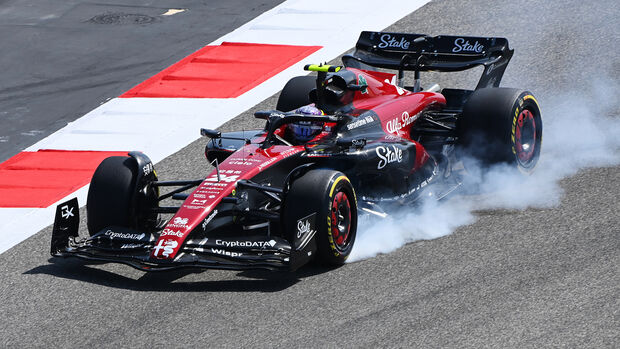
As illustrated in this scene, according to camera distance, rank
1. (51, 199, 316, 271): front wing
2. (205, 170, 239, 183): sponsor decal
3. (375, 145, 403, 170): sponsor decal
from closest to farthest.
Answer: (51, 199, 316, 271): front wing
(205, 170, 239, 183): sponsor decal
(375, 145, 403, 170): sponsor decal

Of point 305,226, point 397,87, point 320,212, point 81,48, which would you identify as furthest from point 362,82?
point 81,48

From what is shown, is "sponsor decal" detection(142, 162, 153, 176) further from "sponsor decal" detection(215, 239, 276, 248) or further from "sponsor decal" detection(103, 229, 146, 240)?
"sponsor decal" detection(215, 239, 276, 248)

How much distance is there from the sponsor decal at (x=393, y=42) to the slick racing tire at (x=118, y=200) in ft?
12.1

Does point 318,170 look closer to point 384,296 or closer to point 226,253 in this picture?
point 226,253

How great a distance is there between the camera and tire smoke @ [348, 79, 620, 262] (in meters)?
9.15

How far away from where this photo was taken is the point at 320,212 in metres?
8.15

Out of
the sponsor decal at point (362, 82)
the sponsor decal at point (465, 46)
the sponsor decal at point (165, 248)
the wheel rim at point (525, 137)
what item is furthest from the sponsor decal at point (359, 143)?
the sponsor decal at point (465, 46)

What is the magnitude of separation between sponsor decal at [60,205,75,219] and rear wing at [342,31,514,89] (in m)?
4.00

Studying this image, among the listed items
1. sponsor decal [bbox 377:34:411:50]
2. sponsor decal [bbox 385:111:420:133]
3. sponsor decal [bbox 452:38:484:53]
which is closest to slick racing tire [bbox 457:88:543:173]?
sponsor decal [bbox 385:111:420:133]

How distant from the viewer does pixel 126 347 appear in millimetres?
7312

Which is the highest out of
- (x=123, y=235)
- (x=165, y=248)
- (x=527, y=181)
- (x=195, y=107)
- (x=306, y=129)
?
(x=306, y=129)

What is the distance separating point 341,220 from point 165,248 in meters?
1.52

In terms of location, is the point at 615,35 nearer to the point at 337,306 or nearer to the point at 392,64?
the point at 392,64

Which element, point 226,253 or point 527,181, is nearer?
point 226,253
